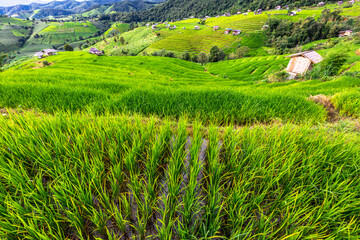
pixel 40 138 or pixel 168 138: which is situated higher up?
pixel 40 138

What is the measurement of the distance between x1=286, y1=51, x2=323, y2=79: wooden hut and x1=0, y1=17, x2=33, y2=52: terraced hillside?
228861 mm

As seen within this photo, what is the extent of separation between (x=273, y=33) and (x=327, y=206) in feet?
405

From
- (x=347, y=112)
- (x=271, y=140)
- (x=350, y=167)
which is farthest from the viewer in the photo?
(x=347, y=112)

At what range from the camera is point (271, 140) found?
7.54 feet

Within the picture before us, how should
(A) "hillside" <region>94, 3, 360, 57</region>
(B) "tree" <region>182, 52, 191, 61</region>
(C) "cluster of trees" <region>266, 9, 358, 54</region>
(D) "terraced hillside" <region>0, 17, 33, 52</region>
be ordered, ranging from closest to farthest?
(B) "tree" <region>182, 52, 191, 61</region>
(C) "cluster of trees" <region>266, 9, 358, 54</region>
(A) "hillside" <region>94, 3, 360, 57</region>
(D) "terraced hillside" <region>0, 17, 33, 52</region>

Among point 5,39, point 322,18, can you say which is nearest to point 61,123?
point 322,18

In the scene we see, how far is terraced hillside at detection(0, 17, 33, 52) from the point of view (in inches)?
5600

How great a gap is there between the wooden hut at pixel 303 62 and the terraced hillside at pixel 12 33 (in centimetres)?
22886

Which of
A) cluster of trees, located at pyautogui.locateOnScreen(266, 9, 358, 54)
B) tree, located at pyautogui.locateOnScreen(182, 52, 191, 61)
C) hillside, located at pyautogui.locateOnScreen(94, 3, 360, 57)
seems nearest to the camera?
tree, located at pyautogui.locateOnScreen(182, 52, 191, 61)

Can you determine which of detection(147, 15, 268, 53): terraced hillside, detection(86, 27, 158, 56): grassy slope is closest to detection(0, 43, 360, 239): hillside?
detection(86, 27, 158, 56): grassy slope

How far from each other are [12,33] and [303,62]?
271984 millimetres

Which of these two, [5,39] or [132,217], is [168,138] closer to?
[132,217]

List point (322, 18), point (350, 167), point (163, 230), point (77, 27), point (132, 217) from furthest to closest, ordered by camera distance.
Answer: point (77, 27) → point (322, 18) → point (350, 167) → point (132, 217) → point (163, 230)

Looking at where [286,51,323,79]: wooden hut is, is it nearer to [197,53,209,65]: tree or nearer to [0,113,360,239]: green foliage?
[0,113,360,239]: green foliage
